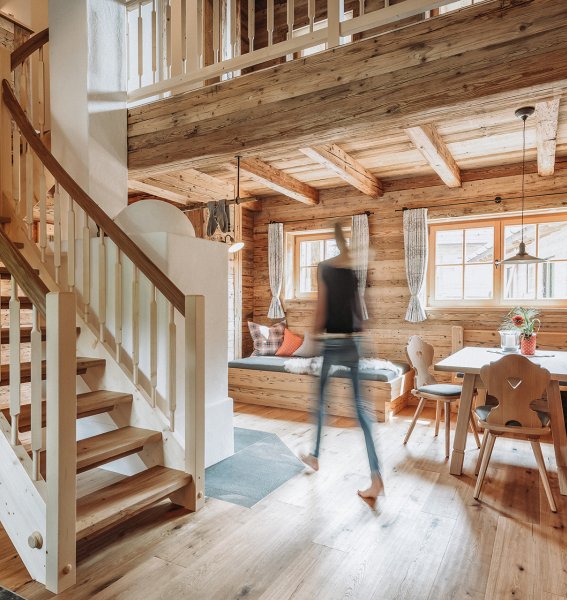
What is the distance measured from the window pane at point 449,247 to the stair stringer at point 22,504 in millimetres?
4776

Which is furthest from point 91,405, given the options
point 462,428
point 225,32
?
point 225,32

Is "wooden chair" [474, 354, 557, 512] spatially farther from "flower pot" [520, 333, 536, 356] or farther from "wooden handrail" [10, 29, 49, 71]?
"wooden handrail" [10, 29, 49, 71]

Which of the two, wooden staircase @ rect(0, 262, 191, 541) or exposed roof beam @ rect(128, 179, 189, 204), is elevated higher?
exposed roof beam @ rect(128, 179, 189, 204)

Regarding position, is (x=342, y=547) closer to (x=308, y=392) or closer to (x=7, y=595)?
(x=7, y=595)

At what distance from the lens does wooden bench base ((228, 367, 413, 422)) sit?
4.43 metres

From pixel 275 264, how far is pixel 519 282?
10.0ft

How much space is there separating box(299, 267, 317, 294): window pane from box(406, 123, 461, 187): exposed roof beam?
2.11m

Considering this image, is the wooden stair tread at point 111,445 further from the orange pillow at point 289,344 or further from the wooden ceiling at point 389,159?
the orange pillow at point 289,344

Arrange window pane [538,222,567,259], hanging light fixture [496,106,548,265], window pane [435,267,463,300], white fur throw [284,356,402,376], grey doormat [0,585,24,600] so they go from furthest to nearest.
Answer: window pane [435,267,463,300]
window pane [538,222,567,259]
white fur throw [284,356,402,376]
hanging light fixture [496,106,548,265]
grey doormat [0,585,24,600]

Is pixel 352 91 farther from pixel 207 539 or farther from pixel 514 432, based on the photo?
pixel 207 539

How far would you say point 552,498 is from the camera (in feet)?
8.06

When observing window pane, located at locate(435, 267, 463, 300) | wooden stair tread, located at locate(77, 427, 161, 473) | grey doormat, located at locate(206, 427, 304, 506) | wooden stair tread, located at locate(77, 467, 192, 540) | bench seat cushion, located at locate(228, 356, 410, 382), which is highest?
window pane, located at locate(435, 267, 463, 300)

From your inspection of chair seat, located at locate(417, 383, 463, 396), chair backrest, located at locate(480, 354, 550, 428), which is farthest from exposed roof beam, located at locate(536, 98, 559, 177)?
chair seat, located at locate(417, 383, 463, 396)

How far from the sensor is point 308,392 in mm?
4758
